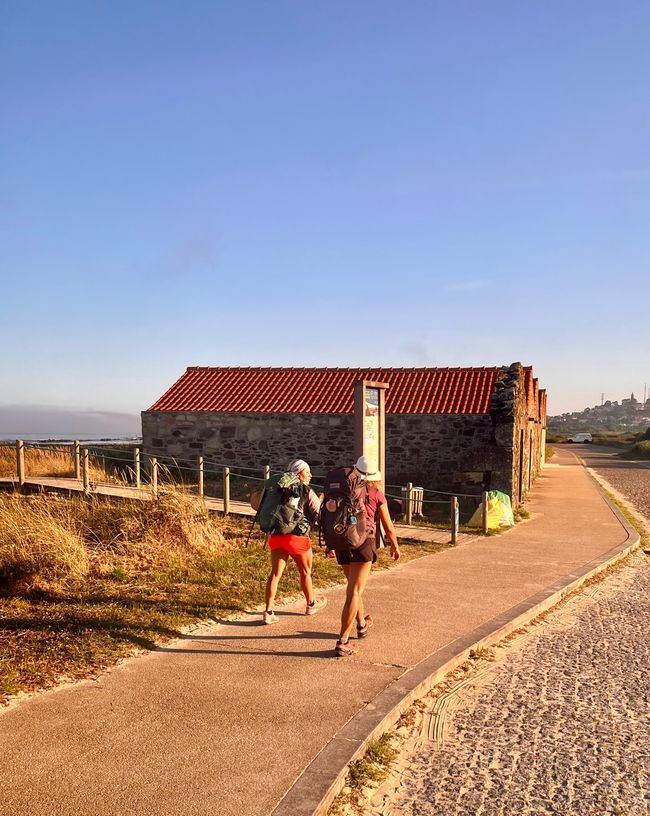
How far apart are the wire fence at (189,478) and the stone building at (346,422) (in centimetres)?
61

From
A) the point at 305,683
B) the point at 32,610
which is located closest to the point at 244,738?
the point at 305,683

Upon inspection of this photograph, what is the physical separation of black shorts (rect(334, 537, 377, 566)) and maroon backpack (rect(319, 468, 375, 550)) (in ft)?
0.12

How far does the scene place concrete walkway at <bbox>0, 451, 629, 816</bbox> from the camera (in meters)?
3.81

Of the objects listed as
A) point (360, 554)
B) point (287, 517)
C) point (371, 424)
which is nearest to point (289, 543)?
point (287, 517)

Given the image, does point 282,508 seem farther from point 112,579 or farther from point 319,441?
point 319,441

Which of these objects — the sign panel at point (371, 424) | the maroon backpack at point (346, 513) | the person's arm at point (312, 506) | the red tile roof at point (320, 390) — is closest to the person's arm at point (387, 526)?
the maroon backpack at point (346, 513)

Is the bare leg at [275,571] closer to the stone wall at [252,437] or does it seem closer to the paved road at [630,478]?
the stone wall at [252,437]

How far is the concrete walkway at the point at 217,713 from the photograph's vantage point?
3.81 m

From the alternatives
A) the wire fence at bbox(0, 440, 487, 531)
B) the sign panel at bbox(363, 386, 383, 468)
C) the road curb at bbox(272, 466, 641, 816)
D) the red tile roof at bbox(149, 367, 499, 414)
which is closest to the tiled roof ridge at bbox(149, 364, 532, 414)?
the red tile roof at bbox(149, 367, 499, 414)

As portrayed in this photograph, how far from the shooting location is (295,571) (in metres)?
9.64

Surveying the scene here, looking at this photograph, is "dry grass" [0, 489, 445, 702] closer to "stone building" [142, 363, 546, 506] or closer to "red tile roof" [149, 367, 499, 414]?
"stone building" [142, 363, 546, 506]

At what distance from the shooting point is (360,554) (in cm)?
605

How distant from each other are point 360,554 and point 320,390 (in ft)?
52.9

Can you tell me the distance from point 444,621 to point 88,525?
6382 mm
